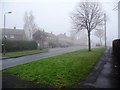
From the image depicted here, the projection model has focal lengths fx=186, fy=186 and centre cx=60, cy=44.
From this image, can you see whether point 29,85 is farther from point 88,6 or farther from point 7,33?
point 7,33

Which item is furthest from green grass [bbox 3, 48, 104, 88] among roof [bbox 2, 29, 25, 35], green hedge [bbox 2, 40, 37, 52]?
roof [bbox 2, 29, 25, 35]

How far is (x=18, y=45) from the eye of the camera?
41.1 meters

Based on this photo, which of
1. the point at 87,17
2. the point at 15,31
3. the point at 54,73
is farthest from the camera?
the point at 15,31

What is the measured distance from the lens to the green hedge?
37.3 m

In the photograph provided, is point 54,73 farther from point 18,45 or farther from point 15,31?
point 15,31

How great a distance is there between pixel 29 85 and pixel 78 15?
106 ft

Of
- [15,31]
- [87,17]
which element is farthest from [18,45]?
[15,31]

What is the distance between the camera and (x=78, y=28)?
38281 mm

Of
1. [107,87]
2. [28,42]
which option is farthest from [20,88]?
[28,42]

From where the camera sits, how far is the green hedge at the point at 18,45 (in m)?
37.3

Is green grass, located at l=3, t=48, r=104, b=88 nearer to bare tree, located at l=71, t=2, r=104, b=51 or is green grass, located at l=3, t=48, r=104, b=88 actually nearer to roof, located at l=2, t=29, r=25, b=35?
bare tree, located at l=71, t=2, r=104, b=51

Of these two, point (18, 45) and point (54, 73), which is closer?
point (54, 73)

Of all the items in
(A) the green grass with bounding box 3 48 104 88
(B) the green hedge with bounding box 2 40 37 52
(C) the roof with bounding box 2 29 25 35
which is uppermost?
(C) the roof with bounding box 2 29 25 35

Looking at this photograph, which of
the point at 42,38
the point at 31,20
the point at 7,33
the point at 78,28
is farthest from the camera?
the point at 7,33
